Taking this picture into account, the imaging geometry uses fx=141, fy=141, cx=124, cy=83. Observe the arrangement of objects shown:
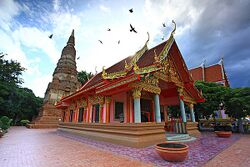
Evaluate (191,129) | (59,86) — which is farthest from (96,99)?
(59,86)

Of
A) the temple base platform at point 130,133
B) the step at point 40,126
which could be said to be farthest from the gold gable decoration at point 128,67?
the step at point 40,126

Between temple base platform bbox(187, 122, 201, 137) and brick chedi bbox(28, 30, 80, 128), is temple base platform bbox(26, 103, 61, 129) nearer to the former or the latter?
brick chedi bbox(28, 30, 80, 128)

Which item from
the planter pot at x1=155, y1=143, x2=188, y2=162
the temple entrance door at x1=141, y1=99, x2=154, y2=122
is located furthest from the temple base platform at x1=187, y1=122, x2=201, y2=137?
the planter pot at x1=155, y1=143, x2=188, y2=162

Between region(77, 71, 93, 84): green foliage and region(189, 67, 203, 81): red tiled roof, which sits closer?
region(189, 67, 203, 81): red tiled roof

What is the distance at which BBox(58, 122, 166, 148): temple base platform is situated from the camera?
6.02 metres

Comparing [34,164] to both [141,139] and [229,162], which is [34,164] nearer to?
[141,139]

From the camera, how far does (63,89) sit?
26125 millimetres

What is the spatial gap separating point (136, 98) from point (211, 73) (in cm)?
2587

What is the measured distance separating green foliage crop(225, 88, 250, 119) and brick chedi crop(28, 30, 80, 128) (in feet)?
71.7

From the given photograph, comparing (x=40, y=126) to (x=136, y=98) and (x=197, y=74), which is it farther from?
(x=197, y=74)

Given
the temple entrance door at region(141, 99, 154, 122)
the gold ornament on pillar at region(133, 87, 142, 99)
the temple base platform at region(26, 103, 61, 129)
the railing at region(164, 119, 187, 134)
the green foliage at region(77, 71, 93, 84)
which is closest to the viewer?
the gold ornament on pillar at region(133, 87, 142, 99)

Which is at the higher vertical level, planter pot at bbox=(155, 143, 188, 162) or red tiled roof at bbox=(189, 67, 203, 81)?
red tiled roof at bbox=(189, 67, 203, 81)

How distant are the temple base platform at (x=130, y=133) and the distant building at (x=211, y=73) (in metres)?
23.4

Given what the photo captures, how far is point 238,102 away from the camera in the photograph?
1219 cm
